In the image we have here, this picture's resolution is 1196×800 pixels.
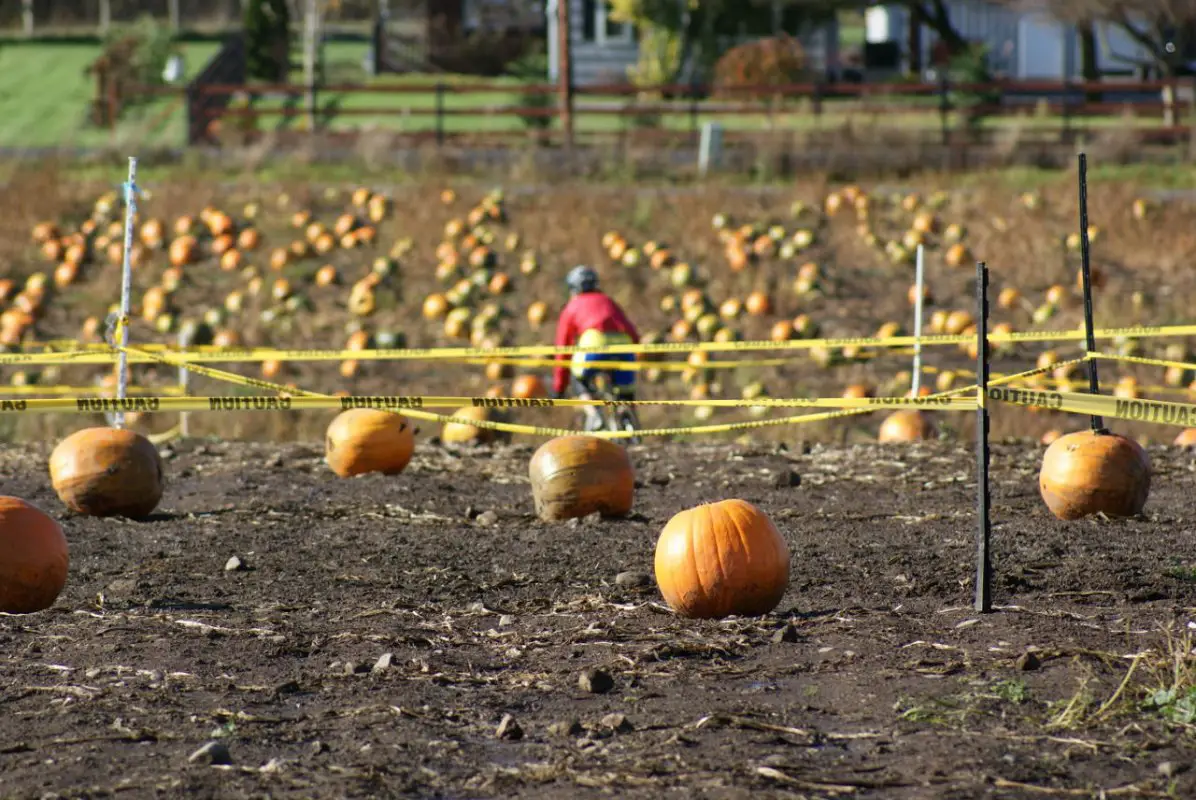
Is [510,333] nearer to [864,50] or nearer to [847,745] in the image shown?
[847,745]

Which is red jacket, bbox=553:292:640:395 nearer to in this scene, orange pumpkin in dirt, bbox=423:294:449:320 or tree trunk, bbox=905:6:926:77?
orange pumpkin in dirt, bbox=423:294:449:320

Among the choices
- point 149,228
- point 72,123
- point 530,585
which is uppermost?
point 72,123

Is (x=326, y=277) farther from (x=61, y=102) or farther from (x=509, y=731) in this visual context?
(x=61, y=102)

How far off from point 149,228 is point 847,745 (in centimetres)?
2076

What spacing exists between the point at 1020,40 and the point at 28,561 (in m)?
48.7

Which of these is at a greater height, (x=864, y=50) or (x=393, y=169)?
(x=864, y=50)

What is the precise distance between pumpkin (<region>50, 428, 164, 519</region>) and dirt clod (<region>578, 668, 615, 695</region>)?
15.8 ft

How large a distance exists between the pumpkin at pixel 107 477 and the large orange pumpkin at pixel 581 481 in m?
2.31

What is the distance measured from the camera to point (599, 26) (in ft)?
162

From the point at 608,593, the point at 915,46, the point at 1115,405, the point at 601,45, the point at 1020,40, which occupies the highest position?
the point at 1020,40

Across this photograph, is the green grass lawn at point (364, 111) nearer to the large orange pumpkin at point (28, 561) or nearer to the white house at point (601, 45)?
the white house at point (601, 45)

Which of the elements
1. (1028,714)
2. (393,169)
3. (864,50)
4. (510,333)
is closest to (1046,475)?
(1028,714)

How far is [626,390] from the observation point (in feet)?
48.7

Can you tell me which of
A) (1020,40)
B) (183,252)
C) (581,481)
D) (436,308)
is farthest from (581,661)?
(1020,40)
